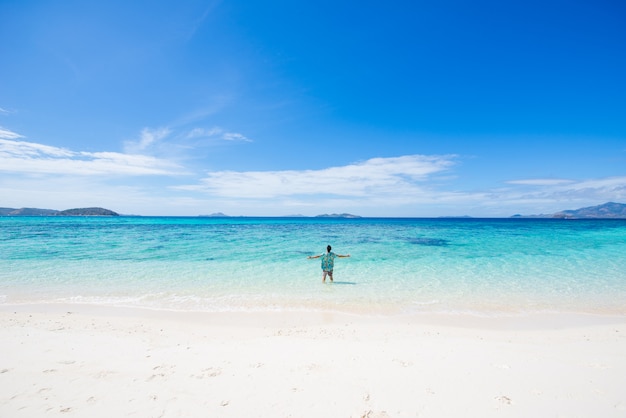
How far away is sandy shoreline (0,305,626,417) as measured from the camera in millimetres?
4023

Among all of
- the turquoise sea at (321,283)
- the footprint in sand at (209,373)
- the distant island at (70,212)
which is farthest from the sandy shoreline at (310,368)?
the distant island at (70,212)

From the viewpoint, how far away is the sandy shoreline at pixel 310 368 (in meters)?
4.02

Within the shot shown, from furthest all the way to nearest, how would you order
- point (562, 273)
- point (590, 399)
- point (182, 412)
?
1. point (562, 273)
2. point (590, 399)
3. point (182, 412)

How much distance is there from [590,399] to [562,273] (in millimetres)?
13324

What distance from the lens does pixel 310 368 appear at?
5121mm

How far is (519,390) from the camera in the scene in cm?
441

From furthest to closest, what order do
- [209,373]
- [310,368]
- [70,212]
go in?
[70,212], [310,368], [209,373]

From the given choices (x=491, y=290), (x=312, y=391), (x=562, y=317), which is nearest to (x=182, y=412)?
(x=312, y=391)

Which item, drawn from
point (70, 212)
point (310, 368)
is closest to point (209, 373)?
point (310, 368)

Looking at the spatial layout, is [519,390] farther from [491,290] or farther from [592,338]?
[491,290]

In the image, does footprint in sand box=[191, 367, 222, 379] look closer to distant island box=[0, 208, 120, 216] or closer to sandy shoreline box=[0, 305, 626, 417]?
sandy shoreline box=[0, 305, 626, 417]

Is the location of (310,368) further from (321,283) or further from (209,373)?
(321,283)

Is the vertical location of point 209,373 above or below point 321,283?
above

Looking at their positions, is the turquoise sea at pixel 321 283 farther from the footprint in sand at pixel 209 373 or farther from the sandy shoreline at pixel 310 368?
the footprint in sand at pixel 209 373
